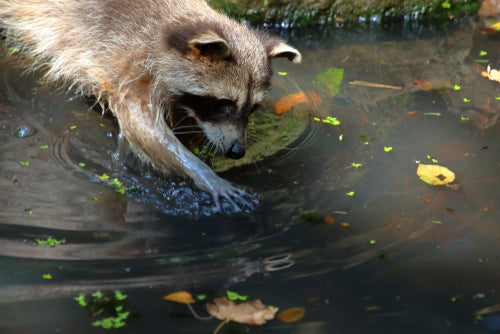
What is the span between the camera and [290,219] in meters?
3.21

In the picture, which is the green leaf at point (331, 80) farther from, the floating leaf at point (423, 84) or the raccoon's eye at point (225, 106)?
the raccoon's eye at point (225, 106)

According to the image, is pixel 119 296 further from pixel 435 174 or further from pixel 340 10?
pixel 340 10

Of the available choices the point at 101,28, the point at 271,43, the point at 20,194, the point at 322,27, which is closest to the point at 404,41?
the point at 322,27

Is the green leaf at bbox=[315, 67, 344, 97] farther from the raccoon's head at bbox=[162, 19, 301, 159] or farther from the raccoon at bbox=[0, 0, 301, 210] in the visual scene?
the raccoon's head at bbox=[162, 19, 301, 159]

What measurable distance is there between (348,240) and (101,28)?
2.58 meters

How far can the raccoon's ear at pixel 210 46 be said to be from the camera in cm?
342

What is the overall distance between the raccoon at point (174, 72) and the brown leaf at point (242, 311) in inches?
37.3

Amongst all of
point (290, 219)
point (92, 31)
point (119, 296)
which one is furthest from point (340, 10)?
point (119, 296)

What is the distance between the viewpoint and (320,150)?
4.00m

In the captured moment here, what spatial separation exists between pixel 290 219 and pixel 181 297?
37.7 inches

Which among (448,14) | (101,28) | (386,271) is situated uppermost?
(448,14)

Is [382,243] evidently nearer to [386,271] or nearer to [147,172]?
[386,271]

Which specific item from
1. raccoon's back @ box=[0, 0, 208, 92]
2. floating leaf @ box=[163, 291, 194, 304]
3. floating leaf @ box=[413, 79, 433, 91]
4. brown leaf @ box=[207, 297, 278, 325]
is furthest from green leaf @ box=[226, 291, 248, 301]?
floating leaf @ box=[413, 79, 433, 91]

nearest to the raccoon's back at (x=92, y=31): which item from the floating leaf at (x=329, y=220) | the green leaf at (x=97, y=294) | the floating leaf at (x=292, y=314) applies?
the floating leaf at (x=329, y=220)
